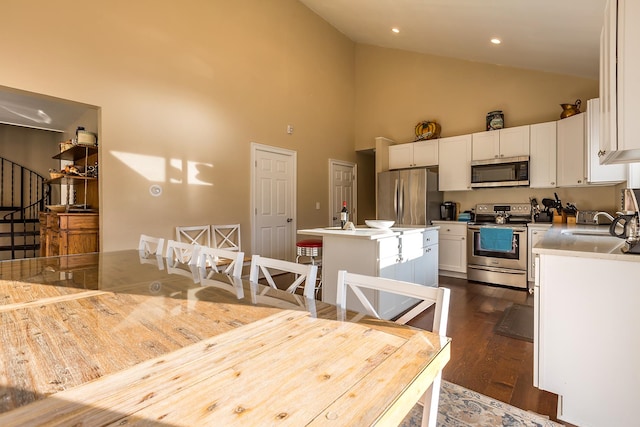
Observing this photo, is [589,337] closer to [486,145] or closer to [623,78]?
[623,78]

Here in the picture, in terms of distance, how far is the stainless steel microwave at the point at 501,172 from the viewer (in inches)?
167

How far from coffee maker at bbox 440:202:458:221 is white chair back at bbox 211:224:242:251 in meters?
3.19

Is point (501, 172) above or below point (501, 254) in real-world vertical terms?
above

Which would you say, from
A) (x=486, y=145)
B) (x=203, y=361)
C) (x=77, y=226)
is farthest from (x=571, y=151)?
(x=77, y=226)

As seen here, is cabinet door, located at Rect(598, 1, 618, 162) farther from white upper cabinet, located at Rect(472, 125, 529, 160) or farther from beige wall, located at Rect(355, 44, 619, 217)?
beige wall, located at Rect(355, 44, 619, 217)

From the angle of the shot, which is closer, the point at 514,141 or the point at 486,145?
the point at 514,141

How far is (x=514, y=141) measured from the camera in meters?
4.36

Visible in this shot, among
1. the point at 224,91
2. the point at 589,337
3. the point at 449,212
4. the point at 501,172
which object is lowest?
the point at 589,337

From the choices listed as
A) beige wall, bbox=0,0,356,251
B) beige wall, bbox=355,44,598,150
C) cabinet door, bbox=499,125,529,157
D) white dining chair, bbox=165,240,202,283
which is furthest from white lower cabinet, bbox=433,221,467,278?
white dining chair, bbox=165,240,202,283

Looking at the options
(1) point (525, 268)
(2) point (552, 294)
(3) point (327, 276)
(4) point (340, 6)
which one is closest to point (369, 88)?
(4) point (340, 6)

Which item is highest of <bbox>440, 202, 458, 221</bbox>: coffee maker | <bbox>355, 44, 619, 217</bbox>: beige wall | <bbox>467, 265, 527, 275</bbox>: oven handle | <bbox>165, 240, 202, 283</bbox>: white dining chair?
<bbox>355, 44, 619, 217</bbox>: beige wall

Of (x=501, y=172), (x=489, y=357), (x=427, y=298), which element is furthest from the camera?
(x=501, y=172)

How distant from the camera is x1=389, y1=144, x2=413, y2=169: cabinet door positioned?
537 centimetres

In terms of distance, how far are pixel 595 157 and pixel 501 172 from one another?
1.05 m
